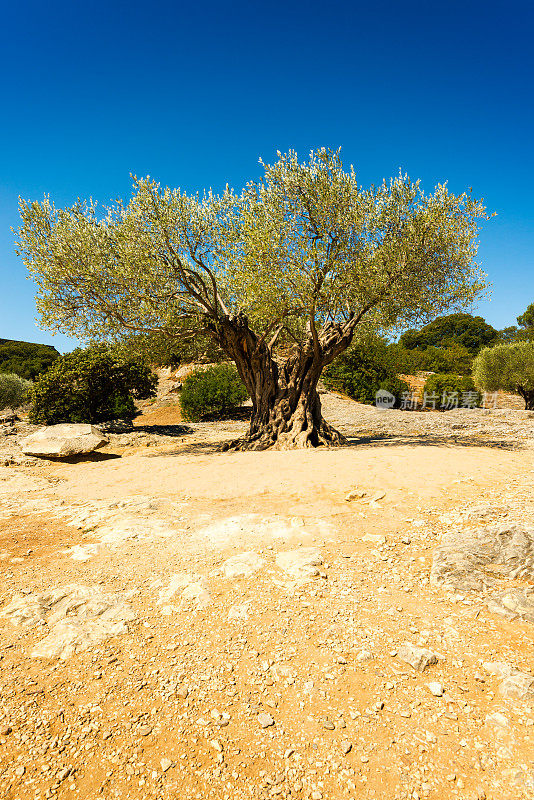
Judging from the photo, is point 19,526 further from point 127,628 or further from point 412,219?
point 412,219

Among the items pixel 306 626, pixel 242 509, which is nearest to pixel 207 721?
pixel 306 626

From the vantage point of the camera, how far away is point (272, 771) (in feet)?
7.89

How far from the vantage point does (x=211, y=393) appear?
26906mm

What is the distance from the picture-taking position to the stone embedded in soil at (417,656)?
3193 millimetres

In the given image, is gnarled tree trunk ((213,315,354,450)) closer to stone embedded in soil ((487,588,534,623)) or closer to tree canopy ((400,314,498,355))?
stone embedded in soil ((487,588,534,623))

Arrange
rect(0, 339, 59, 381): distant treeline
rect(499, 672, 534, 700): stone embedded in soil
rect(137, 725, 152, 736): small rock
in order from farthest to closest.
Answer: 1. rect(0, 339, 59, 381): distant treeline
2. rect(499, 672, 534, 700): stone embedded in soil
3. rect(137, 725, 152, 736): small rock

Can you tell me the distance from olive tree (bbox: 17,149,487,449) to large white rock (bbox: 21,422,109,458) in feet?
13.2

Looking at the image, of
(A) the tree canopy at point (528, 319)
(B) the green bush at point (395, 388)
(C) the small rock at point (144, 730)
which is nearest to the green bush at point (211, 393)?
(B) the green bush at point (395, 388)

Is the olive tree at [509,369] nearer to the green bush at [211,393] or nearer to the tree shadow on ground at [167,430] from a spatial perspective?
the green bush at [211,393]

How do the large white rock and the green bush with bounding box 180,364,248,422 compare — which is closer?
the large white rock

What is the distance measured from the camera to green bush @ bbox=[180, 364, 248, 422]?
26859 millimetres

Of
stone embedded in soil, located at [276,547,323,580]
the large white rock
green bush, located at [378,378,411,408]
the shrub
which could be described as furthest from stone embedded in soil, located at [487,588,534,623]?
green bush, located at [378,378,411,408]

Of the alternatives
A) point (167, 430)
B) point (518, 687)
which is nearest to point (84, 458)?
point (167, 430)

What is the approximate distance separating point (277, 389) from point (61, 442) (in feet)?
28.1
